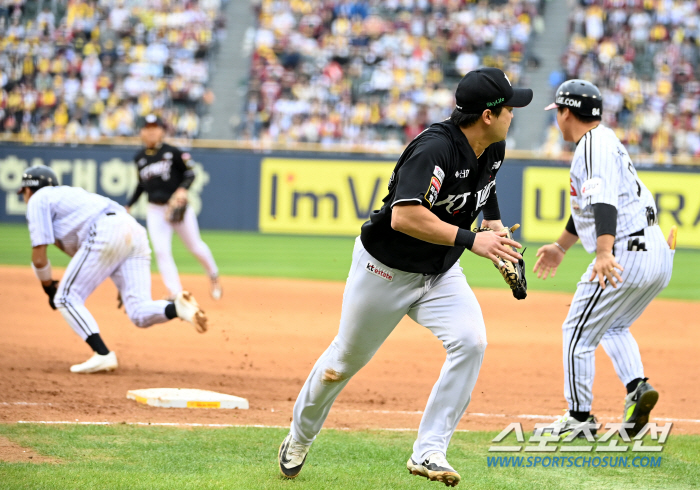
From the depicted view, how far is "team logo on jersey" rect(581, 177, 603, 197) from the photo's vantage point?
523 centimetres

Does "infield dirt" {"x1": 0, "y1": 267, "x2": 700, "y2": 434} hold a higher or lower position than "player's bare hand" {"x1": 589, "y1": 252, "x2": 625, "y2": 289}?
lower

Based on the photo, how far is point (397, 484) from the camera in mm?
4641

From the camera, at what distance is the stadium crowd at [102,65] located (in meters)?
22.8

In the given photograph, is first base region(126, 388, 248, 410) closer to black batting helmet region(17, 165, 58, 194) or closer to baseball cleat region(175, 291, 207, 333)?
baseball cleat region(175, 291, 207, 333)

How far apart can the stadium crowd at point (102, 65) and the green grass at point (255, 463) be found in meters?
17.0

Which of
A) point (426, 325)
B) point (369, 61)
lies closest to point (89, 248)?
point (426, 325)

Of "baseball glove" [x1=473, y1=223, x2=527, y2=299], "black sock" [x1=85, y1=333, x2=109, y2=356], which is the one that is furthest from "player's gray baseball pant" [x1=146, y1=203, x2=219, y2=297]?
"baseball glove" [x1=473, y1=223, x2=527, y2=299]

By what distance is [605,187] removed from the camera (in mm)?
5215

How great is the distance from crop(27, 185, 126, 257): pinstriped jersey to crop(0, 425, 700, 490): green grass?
2.30 m

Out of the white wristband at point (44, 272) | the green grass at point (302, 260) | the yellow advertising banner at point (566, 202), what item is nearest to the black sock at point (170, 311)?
the white wristband at point (44, 272)

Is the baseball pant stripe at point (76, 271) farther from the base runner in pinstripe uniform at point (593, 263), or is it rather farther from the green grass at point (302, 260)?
the green grass at point (302, 260)

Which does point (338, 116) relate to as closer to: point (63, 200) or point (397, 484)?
point (63, 200)

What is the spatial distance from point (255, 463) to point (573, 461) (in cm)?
192

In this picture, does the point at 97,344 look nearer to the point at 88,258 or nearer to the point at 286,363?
the point at 88,258
